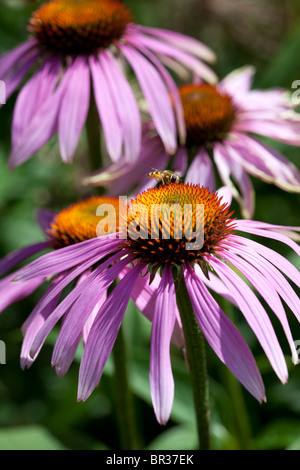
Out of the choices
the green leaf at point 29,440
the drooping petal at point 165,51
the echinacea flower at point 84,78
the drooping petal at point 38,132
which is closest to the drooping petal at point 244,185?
the echinacea flower at point 84,78

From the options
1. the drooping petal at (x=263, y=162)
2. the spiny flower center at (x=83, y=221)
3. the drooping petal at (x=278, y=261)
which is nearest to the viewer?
the drooping petal at (x=278, y=261)

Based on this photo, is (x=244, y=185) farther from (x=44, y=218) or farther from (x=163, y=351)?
(x=163, y=351)

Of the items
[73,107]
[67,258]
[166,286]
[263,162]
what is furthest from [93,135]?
[166,286]

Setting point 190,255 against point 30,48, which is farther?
point 30,48

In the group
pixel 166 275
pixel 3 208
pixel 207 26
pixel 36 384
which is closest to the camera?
pixel 166 275

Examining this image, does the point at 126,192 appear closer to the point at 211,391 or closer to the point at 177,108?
the point at 177,108

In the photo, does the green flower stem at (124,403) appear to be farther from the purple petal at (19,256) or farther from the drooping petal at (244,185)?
the drooping petal at (244,185)

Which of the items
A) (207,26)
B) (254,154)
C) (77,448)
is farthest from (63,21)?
(207,26)
